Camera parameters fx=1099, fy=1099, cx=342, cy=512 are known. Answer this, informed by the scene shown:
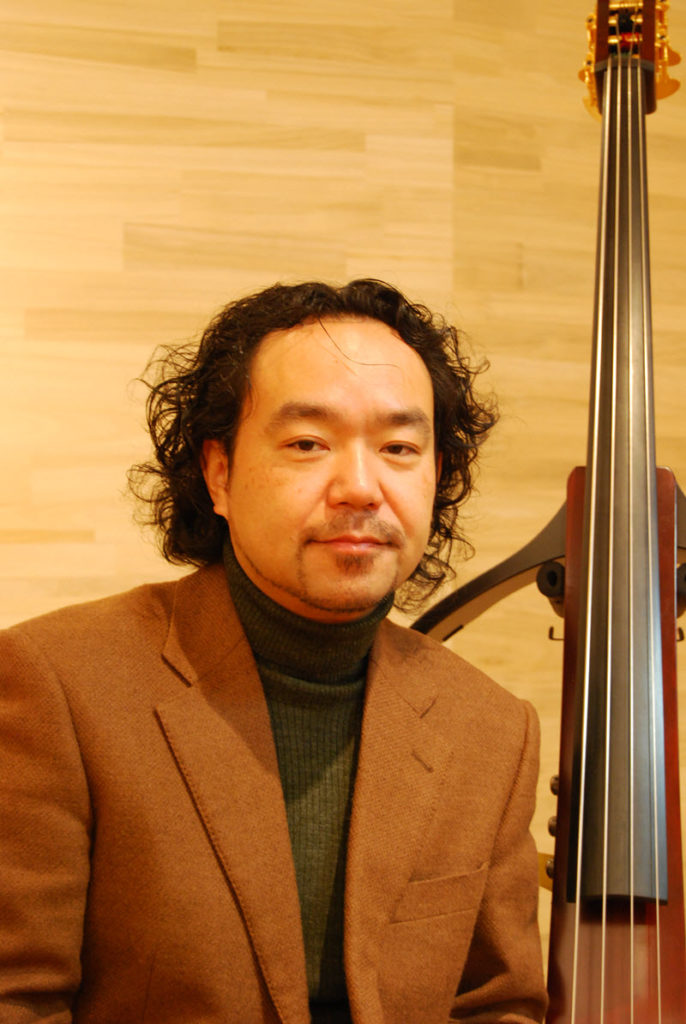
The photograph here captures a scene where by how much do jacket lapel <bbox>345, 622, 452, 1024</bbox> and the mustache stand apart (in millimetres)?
206

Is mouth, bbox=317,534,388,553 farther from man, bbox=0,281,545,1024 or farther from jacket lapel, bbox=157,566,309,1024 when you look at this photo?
jacket lapel, bbox=157,566,309,1024

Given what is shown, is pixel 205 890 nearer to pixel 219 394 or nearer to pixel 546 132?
pixel 219 394

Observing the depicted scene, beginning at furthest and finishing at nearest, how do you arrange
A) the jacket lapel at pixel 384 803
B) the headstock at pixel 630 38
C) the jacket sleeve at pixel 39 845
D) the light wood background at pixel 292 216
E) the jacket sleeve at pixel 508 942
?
1. the light wood background at pixel 292 216
2. the headstock at pixel 630 38
3. the jacket sleeve at pixel 508 942
4. the jacket lapel at pixel 384 803
5. the jacket sleeve at pixel 39 845

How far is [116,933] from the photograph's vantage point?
106 centimetres

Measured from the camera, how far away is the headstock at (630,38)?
1374 millimetres

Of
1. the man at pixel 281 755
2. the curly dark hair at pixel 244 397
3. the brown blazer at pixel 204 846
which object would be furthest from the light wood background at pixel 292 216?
the brown blazer at pixel 204 846

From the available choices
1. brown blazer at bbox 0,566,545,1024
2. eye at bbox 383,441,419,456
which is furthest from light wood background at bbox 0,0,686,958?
eye at bbox 383,441,419,456

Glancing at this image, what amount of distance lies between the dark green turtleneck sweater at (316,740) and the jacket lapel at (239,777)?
0.04 m

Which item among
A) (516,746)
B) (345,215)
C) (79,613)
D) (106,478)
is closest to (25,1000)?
(79,613)

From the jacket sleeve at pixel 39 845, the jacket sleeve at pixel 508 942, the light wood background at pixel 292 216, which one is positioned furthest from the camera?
the light wood background at pixel 292 216

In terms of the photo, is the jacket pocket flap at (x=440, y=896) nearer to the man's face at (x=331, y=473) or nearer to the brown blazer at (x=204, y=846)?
the brown blazer at (x=204, y=846)

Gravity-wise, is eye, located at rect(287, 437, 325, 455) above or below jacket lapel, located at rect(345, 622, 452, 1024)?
above

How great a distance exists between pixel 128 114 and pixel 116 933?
1.45 meters

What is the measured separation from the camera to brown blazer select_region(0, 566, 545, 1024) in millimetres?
1032
